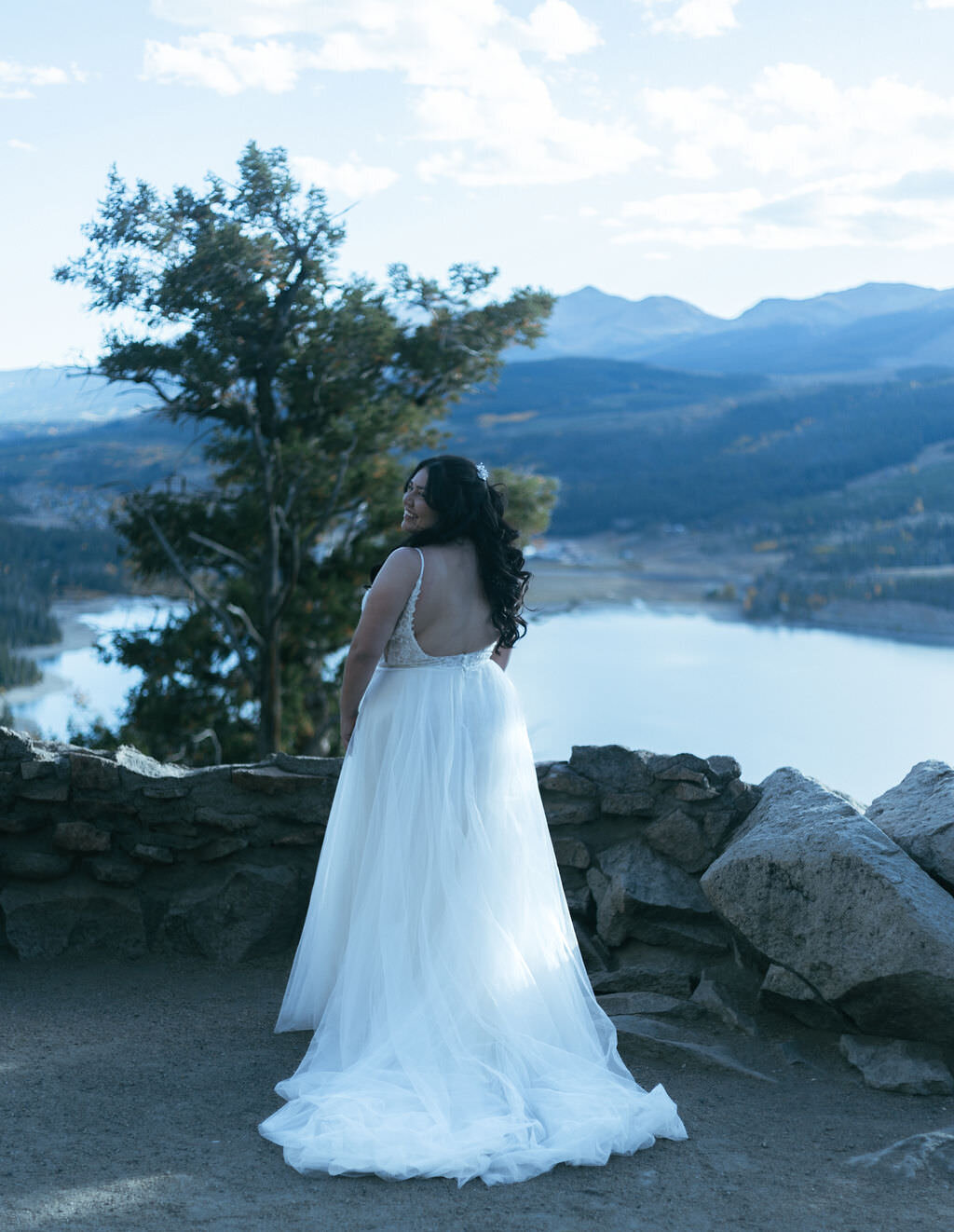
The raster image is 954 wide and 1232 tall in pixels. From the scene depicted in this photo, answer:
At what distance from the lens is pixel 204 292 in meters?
11.3

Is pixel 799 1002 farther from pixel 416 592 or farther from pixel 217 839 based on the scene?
pixel 217 839

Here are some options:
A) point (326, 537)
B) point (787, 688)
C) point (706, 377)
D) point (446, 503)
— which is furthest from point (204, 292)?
point (706, 377)

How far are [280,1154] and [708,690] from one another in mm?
25751

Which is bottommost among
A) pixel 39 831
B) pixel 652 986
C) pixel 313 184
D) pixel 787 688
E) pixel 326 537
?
pixel 787 688

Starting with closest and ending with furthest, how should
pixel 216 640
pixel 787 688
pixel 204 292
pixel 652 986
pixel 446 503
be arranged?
1. pixel 446 503
2. pixel 652 986
3. pixel 204 292
4. pixel 216 640
5. pixel 787 688

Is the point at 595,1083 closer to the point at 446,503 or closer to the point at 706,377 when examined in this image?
the point at 446,503

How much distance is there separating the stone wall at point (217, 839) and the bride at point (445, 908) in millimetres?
637

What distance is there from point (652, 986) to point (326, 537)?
11689mm

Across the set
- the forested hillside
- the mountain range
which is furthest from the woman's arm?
the mountain range

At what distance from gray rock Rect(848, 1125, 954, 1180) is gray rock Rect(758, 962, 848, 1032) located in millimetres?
568

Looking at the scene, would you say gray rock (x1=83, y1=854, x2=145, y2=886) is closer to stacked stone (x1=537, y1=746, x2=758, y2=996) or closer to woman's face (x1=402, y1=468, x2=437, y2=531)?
stacked stone (x1=537, y1=746, x2=758, y2=996)

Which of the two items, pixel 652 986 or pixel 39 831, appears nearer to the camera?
pixel 652 986

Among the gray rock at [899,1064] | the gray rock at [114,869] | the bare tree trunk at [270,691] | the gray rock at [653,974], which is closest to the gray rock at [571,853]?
the gray rock at [653,974]

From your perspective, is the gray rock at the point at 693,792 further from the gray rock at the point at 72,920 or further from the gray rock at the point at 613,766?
the gray rock at the point at 72,920
